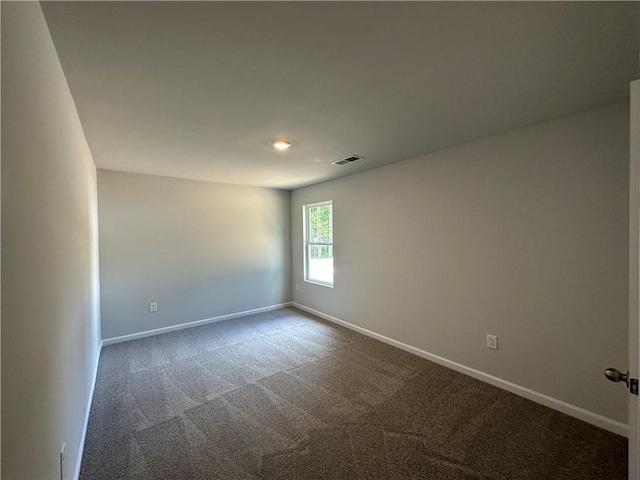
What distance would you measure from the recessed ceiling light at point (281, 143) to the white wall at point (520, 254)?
4.65ft

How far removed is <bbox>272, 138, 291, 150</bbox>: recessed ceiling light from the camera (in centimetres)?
248

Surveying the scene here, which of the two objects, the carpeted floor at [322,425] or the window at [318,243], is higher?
the window at [318,243]

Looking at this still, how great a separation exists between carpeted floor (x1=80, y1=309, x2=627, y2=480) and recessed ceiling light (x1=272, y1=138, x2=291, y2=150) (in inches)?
90.0

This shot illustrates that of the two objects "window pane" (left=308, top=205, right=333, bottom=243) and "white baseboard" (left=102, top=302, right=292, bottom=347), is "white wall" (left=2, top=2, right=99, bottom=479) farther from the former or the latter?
"window pane" (left=308, top=205, right=333, bottom=243)

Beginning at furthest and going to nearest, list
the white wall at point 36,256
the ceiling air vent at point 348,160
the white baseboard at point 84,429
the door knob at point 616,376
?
1. the ceiling air vent at point 348,160
2. the white baseboard at point 84,429
3. the door knob at point 616,376
4. the white wall at point 36,256

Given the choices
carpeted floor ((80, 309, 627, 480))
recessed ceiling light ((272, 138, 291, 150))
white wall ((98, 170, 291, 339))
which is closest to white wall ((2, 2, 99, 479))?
carpeted floor ((80, 309, 627, 480))

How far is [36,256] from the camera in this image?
1.04 meters

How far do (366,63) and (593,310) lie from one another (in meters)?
2.36

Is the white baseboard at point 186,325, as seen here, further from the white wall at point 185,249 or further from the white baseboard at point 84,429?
the white baseboard at point 84,429

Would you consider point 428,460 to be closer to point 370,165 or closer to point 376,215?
point 376,215

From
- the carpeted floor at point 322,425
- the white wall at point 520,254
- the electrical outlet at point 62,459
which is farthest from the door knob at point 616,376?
the electrical outlet at point 62,459

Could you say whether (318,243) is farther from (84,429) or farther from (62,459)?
(62,459)

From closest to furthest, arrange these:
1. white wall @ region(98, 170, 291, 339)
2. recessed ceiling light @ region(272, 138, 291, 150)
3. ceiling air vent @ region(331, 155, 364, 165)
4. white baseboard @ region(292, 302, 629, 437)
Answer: white baseboard @ region(292, 302, 629, 437) → recessed ceiling light @ region(272, 138, 291, 150) → ceiling air vent @ region(331, 155, 364, 165) → white wall @ region(98, 170, 291, 339)

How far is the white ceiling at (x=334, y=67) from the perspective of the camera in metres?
1.11
